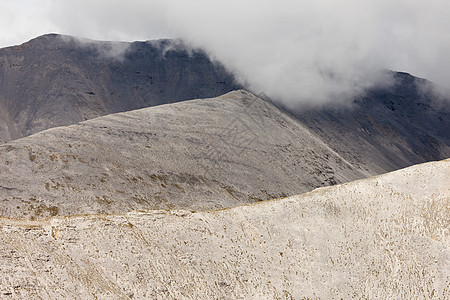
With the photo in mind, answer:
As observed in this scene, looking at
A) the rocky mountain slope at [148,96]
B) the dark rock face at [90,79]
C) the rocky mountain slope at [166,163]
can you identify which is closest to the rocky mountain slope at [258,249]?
the rocky mountain slope at [166,163]

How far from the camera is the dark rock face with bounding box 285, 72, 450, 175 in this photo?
13825 centimetres

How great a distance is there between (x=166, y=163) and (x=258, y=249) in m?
44.4

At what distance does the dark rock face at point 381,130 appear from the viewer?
13825 centimetres

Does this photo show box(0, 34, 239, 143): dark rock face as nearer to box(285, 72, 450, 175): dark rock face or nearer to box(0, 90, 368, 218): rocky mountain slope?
box(285, 72, 450, 175): dark rock face

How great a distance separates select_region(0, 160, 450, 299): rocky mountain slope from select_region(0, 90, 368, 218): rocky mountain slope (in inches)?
1141

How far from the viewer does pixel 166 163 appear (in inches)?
3041

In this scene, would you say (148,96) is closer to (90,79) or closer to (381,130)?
(90,79)

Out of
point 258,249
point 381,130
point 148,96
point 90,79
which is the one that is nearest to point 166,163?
point 258,249

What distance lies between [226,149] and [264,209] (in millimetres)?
50758

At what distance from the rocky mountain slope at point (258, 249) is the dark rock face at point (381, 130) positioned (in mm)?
91995

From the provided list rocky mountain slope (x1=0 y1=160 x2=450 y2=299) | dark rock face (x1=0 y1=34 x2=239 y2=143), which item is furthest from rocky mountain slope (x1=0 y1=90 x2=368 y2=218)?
dark rock face (x1=0 y1=34 x2=239 y2=143)

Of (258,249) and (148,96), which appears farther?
(148,96)

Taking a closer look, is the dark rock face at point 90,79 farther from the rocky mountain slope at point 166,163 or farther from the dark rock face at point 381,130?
the rocky mountain slope at point 166,163

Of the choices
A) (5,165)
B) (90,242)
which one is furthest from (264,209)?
(5,165)
